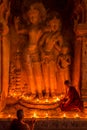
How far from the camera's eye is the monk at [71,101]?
12.7 metres

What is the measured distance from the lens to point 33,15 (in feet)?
45.6

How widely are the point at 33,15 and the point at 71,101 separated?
317cm

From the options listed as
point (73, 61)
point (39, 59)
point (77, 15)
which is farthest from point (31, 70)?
point (77, 15)

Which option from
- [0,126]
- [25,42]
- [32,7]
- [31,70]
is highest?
[32,7]

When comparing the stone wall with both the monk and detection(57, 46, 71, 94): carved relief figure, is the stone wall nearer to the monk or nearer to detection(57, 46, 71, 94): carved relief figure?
the monk

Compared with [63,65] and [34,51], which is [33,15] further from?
[63,65]

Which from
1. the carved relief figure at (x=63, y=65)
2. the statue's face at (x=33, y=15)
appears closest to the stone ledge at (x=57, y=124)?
the carved relief figure at (x=63, y=65)

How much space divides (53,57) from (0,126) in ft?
11.7

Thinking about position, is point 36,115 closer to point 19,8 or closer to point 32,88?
point 32,88

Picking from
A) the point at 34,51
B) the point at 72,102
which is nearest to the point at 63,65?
the point at 34,51

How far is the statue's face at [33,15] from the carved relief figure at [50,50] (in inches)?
15.9

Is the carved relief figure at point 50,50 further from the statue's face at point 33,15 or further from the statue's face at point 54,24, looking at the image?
the statue's face at point 33,15

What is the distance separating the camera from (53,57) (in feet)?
46.4

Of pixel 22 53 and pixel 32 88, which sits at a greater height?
pixel 22 53
